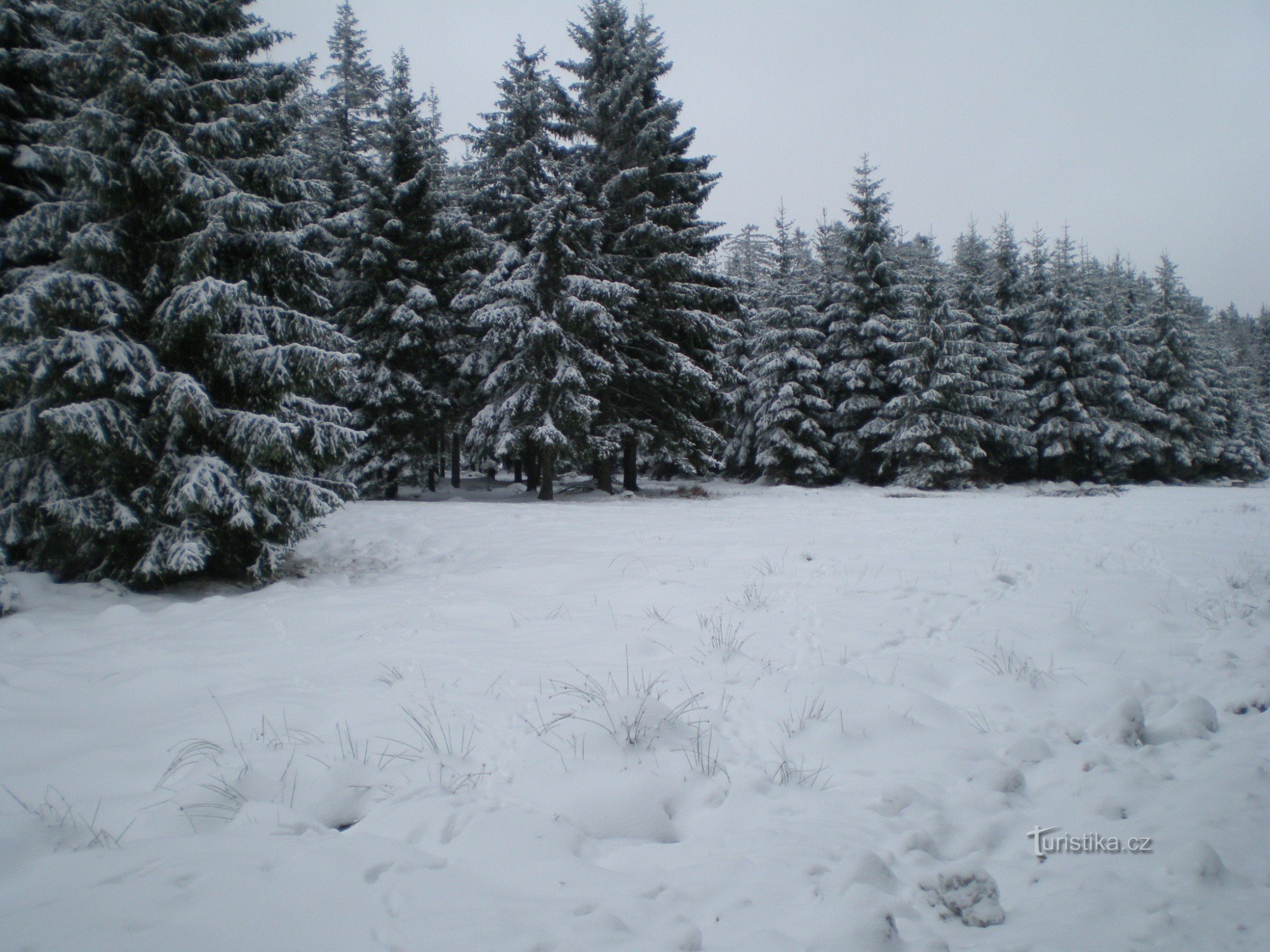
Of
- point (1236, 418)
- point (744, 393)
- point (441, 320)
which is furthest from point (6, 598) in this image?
point (1236, 418)

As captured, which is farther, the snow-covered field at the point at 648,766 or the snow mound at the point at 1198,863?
the snow mound at the point at 1198,863

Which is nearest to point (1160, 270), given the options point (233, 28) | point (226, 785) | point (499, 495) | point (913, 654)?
point (499, 495)

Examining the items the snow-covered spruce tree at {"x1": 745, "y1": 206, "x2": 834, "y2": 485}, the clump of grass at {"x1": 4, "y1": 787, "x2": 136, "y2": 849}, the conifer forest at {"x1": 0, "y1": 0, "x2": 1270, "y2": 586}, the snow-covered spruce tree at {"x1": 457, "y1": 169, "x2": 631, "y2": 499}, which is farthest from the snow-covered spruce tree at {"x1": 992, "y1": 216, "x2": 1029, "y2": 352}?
the clump of grass at {"x1": 4, "y1": 787, "x2": 136, "y2": 849}

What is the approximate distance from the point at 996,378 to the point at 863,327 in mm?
6434

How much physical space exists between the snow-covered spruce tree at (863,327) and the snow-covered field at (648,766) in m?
18.5

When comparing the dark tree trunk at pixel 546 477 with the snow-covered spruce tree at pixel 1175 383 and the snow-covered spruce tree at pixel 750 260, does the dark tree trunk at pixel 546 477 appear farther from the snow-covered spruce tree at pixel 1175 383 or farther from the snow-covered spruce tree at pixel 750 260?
the snow-covered spruce tree at pixel 1175 383

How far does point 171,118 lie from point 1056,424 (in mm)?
31141

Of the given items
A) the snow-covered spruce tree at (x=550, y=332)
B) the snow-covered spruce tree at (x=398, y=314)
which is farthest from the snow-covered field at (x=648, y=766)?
the snow-covered spruce tree at (x=398, y=314)

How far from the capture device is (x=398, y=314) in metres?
16.8

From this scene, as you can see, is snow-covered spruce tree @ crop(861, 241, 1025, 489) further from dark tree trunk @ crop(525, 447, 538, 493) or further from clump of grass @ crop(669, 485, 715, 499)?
dark tree trunk @ crop(525, 447, 538, 493)

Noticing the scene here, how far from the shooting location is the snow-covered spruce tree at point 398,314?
56.3ft

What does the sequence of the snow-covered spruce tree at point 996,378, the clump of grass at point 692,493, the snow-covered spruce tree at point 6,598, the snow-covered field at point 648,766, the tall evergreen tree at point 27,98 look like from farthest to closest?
the snow-covered spruce tree at point 996,378
the clump of grass at point 692,493
the tall evergreen tree at point 27,98
the snow-covered spruce tree at point 6,598
the snow-covered field at point 648,766

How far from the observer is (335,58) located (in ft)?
83.7

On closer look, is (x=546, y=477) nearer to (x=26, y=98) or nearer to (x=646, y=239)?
(x=646, y=239)
